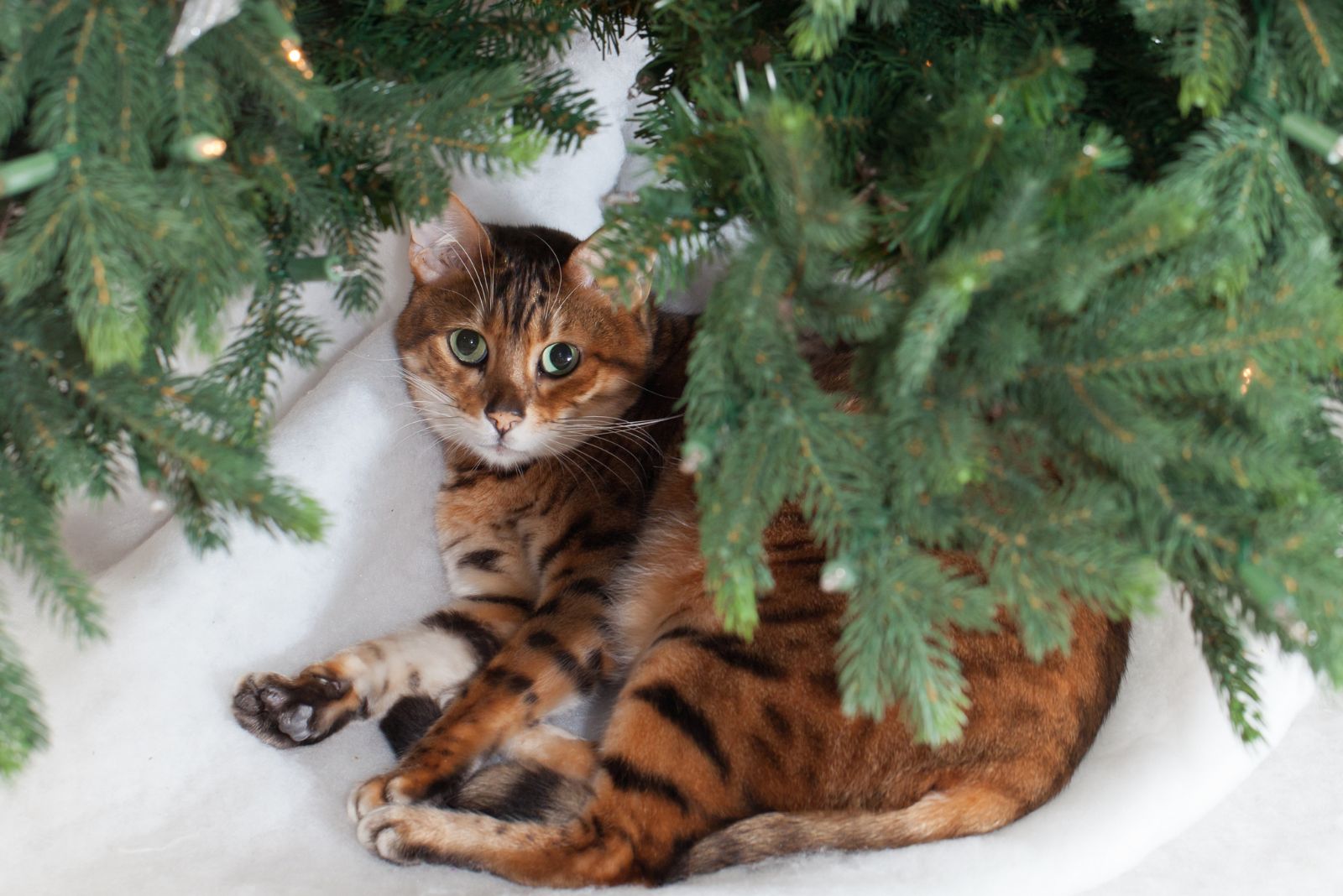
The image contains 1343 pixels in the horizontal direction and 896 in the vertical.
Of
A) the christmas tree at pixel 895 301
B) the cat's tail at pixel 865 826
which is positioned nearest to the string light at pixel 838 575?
the christmas tree at pixel 895 301

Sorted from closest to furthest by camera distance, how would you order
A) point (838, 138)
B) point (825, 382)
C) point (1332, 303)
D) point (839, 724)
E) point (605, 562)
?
point (1332, 303)
point (838, 138)
point (839, 724)
point (825, 382)
point (605, 562)

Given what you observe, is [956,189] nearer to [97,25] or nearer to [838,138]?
[838,138]

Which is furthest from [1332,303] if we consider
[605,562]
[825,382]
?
[605,562]

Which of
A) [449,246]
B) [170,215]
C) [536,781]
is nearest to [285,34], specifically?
[170,215]

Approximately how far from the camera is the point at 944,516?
0.90 metres

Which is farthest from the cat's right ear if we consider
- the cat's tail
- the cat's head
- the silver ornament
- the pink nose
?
the cat's tail

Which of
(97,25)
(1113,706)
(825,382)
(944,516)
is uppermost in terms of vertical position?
(97,25)

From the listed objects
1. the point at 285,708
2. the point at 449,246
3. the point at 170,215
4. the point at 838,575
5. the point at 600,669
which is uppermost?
the point at 170,215

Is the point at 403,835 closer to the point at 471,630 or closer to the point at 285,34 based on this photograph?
the point at 471,630

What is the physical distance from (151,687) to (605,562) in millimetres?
750

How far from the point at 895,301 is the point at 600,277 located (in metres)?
0.27

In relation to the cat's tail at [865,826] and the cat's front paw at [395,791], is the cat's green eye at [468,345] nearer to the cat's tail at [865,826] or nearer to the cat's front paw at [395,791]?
the cat's front paw at [395,791]

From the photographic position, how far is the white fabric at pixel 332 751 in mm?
1228

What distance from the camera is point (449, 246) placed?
1.91 m
